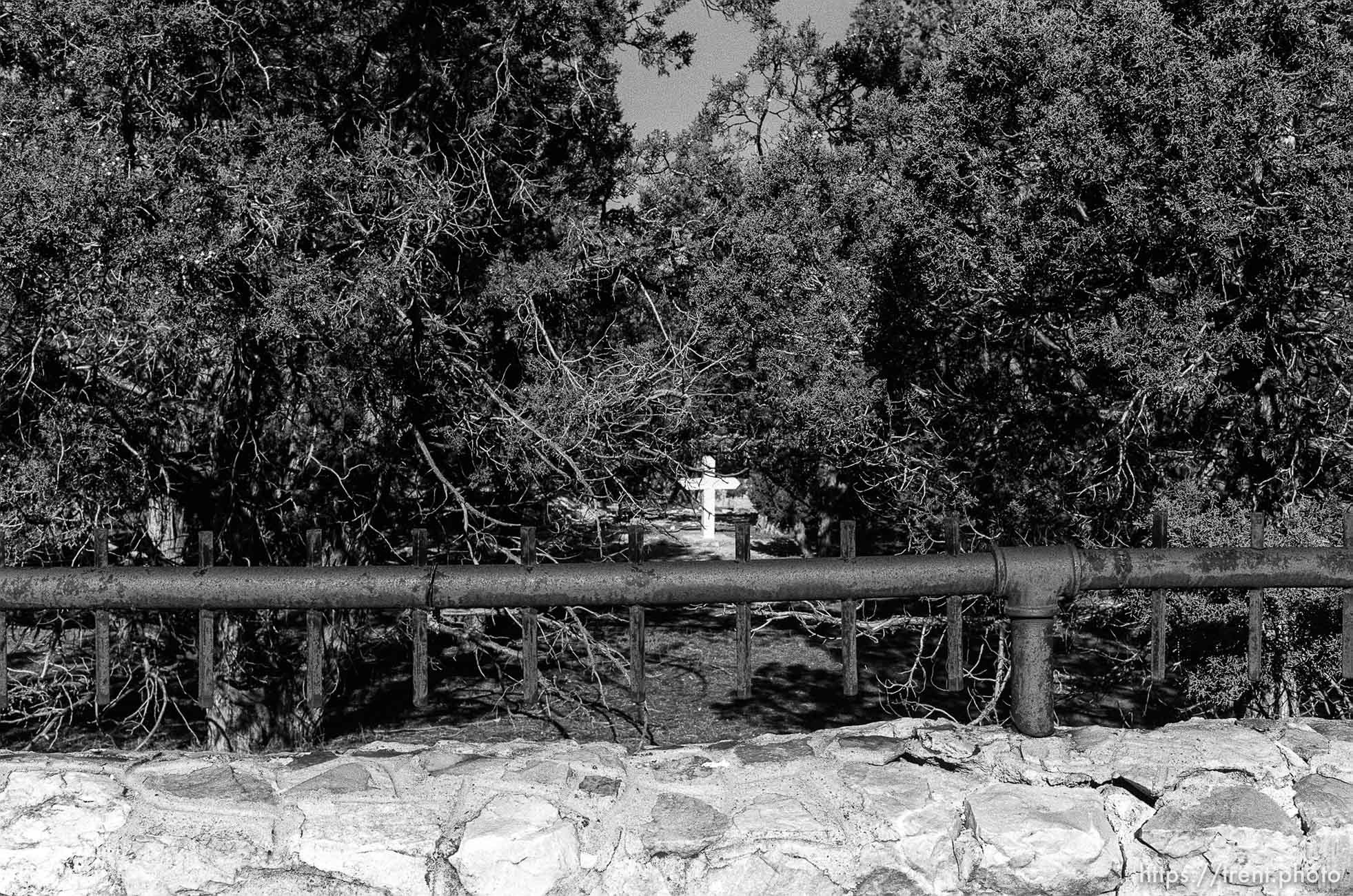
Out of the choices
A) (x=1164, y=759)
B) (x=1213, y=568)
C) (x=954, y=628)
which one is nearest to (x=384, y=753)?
(x=954, y=628)

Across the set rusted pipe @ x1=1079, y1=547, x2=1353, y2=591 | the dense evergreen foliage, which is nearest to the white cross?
the dense evergreen foliage

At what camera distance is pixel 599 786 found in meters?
2.34

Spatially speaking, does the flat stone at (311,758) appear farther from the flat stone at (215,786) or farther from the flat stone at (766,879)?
the flat stone at (766,879)

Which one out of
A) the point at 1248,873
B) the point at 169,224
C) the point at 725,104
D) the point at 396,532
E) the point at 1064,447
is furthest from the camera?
the point at 725,104

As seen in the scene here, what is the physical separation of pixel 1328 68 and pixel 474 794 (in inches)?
231

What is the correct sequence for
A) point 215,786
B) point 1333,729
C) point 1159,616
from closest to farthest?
point 215,786 < point 1159,616 < point 1333,729

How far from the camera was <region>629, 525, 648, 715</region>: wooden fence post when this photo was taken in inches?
92.7

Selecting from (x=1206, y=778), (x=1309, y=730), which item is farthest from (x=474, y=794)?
(x=1309, y=730)

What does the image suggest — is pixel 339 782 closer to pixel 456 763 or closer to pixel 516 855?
pixel 456 763

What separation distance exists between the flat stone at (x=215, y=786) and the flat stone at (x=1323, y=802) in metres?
2.07

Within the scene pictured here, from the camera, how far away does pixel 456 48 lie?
7.45 metres

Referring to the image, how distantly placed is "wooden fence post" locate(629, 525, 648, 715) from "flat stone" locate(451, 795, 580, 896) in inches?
12.2

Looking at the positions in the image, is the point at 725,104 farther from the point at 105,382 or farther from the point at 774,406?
the point at 105,382

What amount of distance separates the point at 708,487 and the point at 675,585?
1549 cm
